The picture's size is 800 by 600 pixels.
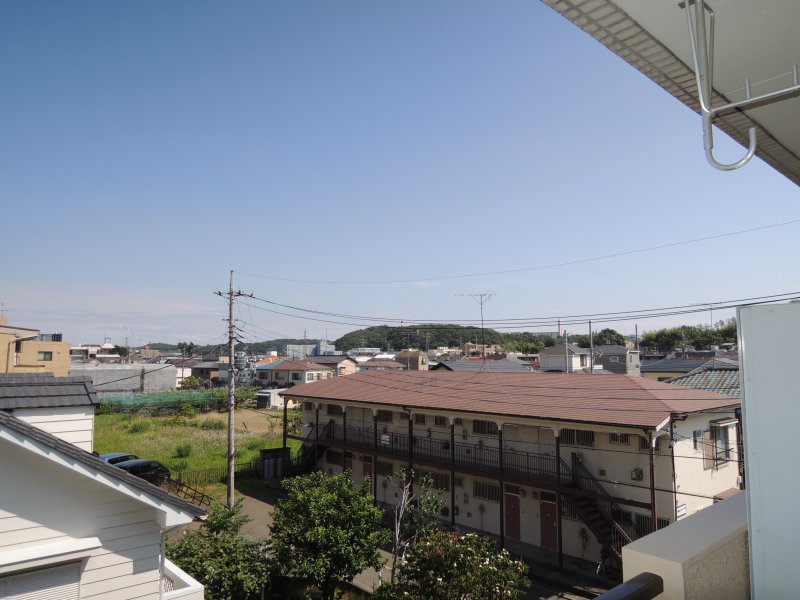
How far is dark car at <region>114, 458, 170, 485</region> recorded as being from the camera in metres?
21.7

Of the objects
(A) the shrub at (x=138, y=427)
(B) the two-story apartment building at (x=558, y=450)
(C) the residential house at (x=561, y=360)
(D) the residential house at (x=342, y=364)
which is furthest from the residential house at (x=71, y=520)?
(D) the residential house at (x=342, y=364)

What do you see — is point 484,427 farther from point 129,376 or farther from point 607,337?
point 607,337

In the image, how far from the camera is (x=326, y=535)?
35.7 feet

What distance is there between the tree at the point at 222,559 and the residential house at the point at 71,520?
3858 mm

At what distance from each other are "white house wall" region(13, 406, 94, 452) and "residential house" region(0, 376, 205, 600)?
5cm

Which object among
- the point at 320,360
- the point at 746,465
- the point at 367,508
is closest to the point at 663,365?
the point at 367,508

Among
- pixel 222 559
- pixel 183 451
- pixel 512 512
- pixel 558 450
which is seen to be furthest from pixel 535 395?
pixel 183 451

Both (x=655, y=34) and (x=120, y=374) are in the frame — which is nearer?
(x=655, y=34)

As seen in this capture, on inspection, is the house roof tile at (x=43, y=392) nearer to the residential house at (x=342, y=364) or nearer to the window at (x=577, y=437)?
the window at (x=577, y=437)

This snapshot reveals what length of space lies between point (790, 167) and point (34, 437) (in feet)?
23.3

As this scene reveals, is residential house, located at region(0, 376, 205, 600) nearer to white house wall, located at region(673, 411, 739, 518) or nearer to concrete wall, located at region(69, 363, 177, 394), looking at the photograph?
white house wall, located at region(673, 411, 739, 518)

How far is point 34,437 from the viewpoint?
16.3ft

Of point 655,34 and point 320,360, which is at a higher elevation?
point 655,34

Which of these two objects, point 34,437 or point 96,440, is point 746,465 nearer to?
point 34,437
